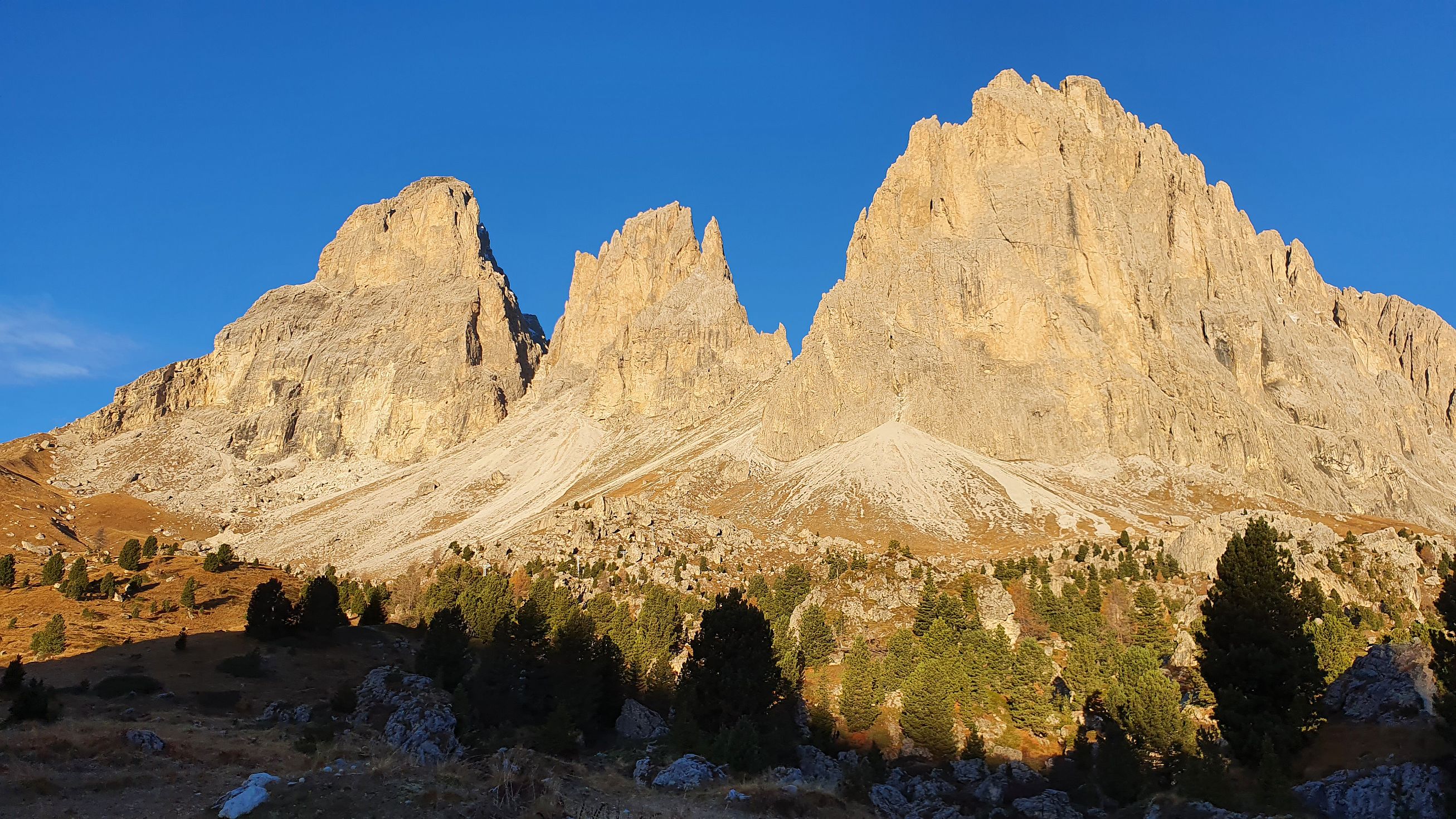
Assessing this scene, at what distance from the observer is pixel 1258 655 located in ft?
116

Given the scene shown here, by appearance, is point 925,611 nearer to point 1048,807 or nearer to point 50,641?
point 1048,807

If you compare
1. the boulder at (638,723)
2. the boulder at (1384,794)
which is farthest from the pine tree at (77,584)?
the boulder at (1384,794)

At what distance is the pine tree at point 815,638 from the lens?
73500 mm

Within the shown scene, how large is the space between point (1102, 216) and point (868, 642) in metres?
148

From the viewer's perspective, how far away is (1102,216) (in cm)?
19600

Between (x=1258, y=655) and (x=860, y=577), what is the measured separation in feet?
213

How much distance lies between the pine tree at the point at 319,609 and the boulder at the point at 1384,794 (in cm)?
5255

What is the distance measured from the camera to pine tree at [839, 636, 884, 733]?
2301 inches

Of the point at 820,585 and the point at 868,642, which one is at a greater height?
the point at 820,585

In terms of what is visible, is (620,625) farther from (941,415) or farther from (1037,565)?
(941,415)

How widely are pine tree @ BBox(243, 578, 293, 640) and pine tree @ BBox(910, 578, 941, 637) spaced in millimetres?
44358

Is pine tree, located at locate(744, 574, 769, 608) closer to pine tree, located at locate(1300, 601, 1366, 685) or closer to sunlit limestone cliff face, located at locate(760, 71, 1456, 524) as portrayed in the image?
pine tree, located at locate(1300, 601, 1366, 685)

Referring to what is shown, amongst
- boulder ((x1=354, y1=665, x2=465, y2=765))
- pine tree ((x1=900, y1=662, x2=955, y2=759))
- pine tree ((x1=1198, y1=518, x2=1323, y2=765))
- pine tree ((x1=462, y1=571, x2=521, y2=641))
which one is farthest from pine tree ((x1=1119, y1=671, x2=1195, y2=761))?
pine tree ((x1=462, y1=571, x2=521, y2=641))

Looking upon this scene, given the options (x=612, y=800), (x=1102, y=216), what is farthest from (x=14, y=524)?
(x=1102, y=216)
